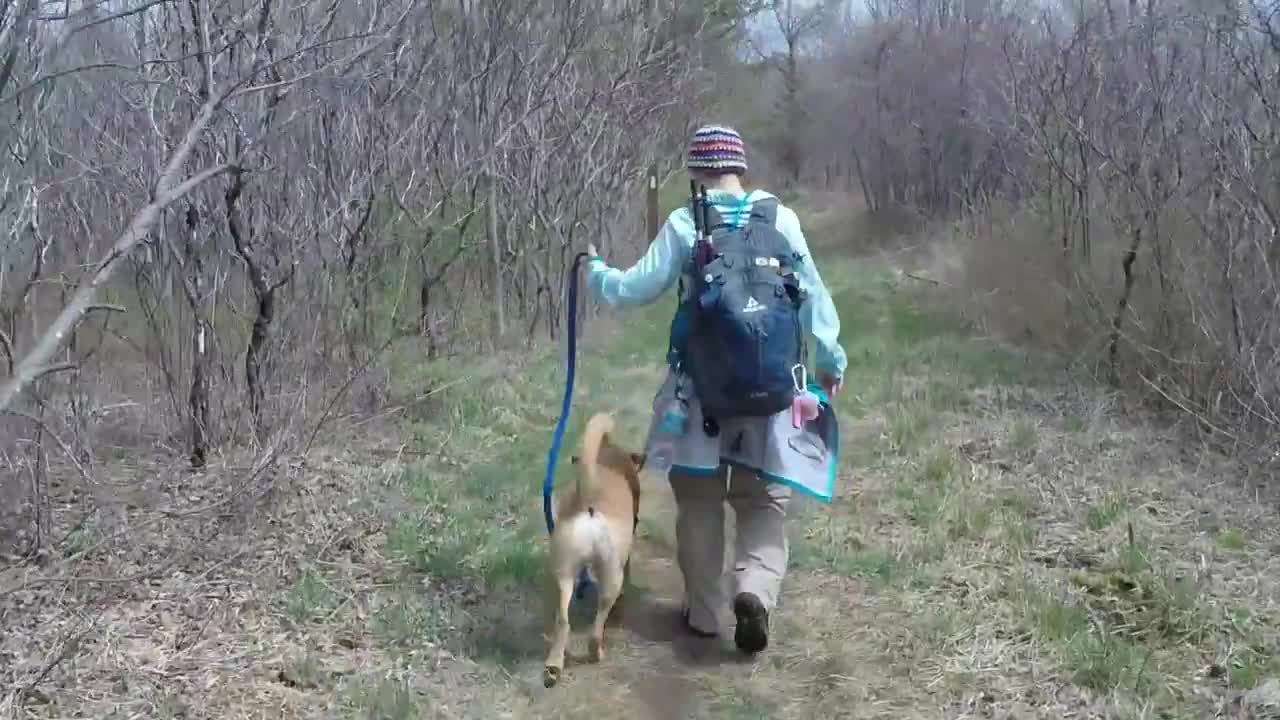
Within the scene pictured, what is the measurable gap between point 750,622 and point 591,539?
643mm

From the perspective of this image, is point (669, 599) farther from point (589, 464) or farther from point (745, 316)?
point (745, 316)

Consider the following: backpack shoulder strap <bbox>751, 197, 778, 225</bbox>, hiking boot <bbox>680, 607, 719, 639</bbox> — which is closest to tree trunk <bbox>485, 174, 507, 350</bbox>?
hiking boot <bbox>680, 607, 719, 639</bbox>

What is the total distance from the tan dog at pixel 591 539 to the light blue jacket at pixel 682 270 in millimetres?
524

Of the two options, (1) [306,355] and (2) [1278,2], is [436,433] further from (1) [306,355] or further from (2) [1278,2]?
(2) [1278,2]

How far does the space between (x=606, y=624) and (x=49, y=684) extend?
74.5 inches

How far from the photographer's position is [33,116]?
564cm

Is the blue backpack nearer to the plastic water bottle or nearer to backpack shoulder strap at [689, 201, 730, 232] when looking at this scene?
backpack shoulder strap at [689, 201, 730, 232]

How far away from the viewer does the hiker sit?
381 centimetres

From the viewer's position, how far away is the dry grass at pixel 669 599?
148 inches

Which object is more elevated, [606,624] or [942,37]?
[942,37]

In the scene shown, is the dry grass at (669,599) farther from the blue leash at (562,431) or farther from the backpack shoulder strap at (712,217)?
the backpack shoulder strap at (712,217)

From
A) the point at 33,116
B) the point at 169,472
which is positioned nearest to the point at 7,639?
the point at 169,472

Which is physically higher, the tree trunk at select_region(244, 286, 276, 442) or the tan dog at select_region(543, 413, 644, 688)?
the tree trunk at select_region(244, 286, 276, 442)

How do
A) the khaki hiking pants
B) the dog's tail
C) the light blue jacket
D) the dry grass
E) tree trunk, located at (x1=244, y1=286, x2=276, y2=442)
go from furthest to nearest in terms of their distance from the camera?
tree trunk, located at (x1=244, y1=286, x2=276, y2=442) < the khaki hiking pants < the light blue jacket < the dog's tail < the dry grass
